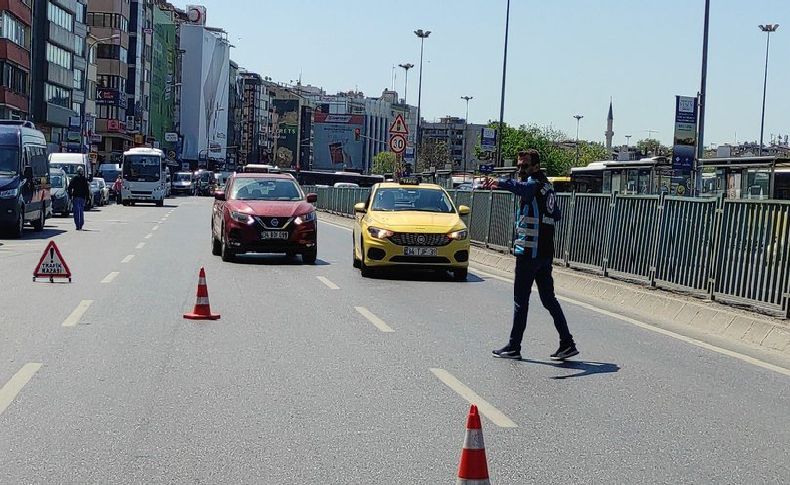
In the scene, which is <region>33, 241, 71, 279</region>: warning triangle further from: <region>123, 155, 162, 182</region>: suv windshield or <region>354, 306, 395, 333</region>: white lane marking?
<region>123, 155, 162, 182</region>: suv windshield

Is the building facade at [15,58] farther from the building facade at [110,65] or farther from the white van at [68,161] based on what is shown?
the building facade at [110,65]

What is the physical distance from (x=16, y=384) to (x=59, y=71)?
77221 millimetres

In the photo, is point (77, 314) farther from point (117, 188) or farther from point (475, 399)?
point (117, 188)

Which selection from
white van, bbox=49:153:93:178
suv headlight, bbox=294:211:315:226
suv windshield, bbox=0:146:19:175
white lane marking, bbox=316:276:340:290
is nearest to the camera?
white lane marking, bbox=316:276:340:290

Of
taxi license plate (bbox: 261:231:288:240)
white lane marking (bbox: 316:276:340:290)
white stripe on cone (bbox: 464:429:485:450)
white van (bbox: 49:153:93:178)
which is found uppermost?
white van (bbox: 49:153:93:178)

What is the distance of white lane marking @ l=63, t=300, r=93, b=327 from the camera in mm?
12484

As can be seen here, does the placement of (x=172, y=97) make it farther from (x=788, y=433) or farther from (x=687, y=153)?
(x=788, y=433)

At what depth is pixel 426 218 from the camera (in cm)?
2072

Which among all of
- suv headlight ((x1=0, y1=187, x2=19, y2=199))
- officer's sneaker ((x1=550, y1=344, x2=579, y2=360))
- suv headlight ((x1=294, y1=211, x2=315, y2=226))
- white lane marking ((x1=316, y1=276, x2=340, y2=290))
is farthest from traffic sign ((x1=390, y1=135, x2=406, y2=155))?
officer's sneaker ((x1=550, y1=344, x2=579, y2=360))

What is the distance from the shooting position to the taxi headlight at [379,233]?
65.5 ft

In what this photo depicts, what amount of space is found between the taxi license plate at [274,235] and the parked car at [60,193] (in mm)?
24182

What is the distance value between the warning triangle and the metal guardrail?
8.12 m

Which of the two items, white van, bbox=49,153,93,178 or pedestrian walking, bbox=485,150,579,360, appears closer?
pedestrian walking, bbox=485,150,579,360

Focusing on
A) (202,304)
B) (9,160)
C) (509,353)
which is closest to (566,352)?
(509,353)
